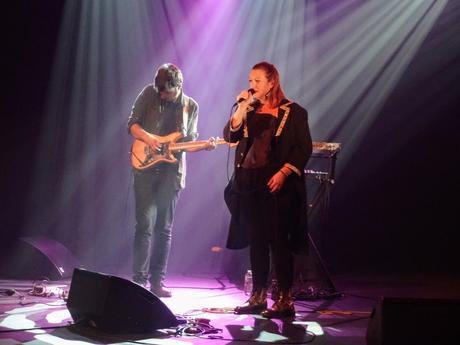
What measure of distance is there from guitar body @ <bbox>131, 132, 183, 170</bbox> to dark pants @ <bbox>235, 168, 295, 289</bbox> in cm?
90

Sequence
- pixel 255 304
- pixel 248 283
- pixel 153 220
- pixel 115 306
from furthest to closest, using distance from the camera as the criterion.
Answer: pixel 248 283 < pixel 153 220 < pixel 255 304 < pixel 115 306

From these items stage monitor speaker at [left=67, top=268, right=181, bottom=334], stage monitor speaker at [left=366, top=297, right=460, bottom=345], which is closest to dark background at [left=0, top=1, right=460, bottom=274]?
stage monitor speaker at [left=67, top=268, right=181, bottom=334]

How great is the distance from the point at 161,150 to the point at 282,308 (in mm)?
1612

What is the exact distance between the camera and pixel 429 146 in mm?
6887

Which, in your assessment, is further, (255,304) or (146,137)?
(146,137)

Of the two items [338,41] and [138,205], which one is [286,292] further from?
[338,41]

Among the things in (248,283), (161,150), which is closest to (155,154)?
(161,150)

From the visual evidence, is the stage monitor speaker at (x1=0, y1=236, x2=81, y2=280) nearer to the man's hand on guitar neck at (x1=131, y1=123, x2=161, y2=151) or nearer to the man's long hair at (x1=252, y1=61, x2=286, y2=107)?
the man's hand on guitar neck at (x1=131, y1=123, x2=161, y2=151)

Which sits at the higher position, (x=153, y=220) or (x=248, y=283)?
(x=153, y=220)

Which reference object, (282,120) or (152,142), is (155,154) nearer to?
(152,142)

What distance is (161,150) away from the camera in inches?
182

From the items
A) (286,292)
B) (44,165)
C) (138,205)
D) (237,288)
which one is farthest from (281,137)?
(44,165)

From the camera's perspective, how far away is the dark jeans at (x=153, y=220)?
15.1 feet

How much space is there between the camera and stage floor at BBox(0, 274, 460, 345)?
10.4 feet
